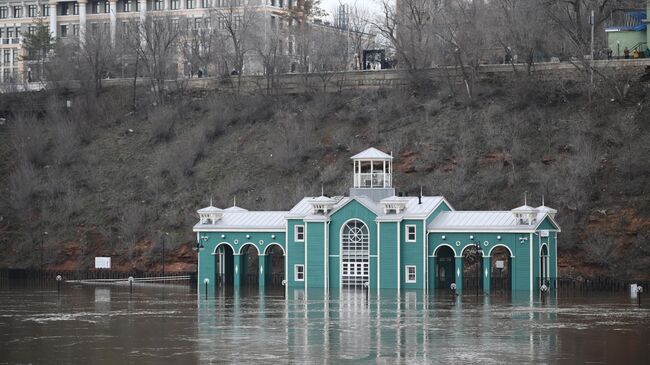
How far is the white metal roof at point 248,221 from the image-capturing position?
3599 inches

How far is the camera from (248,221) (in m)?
92.4

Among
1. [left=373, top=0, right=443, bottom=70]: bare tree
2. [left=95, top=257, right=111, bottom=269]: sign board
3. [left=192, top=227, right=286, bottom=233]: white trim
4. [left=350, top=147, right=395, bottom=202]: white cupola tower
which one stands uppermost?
[left=373, top=0, right=443, bottom=70]: bare tree

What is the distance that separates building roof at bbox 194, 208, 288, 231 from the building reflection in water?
10954 mm

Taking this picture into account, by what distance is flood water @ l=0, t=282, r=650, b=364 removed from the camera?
5081cm

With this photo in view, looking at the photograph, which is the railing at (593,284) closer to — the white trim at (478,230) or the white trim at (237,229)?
the white trim at (478,230)

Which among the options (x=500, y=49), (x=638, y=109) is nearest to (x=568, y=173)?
(x=638, y=109)

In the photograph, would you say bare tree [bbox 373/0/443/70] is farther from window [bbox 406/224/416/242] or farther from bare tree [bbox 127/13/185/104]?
window [bbox 406/224/416/242]

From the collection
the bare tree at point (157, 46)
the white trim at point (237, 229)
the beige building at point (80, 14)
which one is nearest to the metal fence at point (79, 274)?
the white trim at point (237, 229)

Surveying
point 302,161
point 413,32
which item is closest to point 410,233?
point 302,161

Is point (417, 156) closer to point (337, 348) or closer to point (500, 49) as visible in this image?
point (500, 49)

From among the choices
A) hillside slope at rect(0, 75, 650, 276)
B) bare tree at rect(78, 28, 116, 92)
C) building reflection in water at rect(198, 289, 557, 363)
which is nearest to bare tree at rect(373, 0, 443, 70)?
hillside slope at rect(0, 75, 650, 276)

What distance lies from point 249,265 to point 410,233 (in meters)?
18.6

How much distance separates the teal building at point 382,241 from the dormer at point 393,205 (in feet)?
0.30

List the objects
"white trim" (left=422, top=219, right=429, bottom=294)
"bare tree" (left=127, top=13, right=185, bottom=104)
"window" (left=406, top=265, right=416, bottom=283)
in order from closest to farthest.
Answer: "white trim" (left=422, top=219, right=429, bottom=294)
"window" (left=406, top=265, right=416, bottom=283)
"bare tree" (left=127, top=13, right=185, bottom=104)
